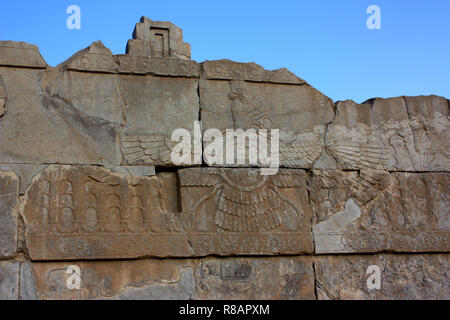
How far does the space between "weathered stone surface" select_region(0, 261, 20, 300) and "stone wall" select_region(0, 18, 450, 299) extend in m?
0.01

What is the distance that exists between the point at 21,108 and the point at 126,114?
87 cm

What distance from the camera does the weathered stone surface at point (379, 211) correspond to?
195 inches

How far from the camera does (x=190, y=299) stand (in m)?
4.49

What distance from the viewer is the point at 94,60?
4.74m

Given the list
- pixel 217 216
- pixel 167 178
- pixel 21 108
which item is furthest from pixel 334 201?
pixel 21 108

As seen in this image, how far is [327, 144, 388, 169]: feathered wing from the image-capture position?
203 inches

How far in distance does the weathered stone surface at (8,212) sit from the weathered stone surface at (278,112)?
5.43ft

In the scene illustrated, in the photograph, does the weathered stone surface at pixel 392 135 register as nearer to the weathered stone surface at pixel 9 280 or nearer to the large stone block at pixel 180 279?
the large stone block at pixel 180 279

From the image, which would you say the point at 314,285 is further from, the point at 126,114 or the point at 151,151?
the point at 126,114

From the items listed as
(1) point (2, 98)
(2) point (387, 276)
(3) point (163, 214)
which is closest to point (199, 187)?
(3) point (163, 214)

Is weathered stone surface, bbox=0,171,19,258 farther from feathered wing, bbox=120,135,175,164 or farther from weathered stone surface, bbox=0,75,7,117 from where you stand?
feathered wing, bbox=120,135,175,164

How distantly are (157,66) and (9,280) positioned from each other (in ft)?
7.16

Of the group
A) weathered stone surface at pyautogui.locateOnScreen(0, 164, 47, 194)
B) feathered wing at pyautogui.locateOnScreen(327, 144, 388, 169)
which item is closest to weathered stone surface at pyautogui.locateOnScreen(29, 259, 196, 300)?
weathered stone surface at pyautogui.locateOnScreen(0, 164, 47, 194)

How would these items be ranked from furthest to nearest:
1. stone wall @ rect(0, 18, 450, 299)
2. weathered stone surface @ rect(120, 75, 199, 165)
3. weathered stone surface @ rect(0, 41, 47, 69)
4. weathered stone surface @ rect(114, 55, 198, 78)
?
weathered stone surface @ rect(114, 55, 198, 78)
weathered stone surface @ rect(120, 75, 199, 165)
weathered stone surface @ rect(0, 41, 47, 69)
stone wall @ rect(0, 18, 450, 299)
